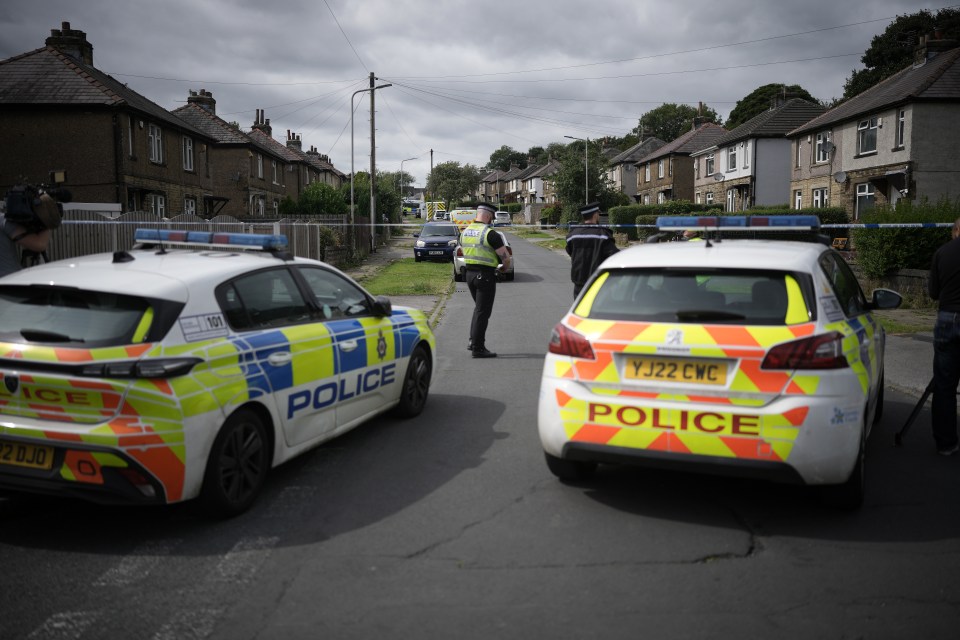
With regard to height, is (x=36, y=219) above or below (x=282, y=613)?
above

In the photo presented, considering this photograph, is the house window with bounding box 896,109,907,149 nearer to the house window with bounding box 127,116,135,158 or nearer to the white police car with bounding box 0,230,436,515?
the house window with bounding box 127,116,135,158

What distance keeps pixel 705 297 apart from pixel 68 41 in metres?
33.3

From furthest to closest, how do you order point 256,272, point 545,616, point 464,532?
1. point 256,272
2. point 464,532
3. point 545,616

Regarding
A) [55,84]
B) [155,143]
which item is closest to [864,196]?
[155,143]

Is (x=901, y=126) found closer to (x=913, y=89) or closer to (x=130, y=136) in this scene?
(x=913, y=89)

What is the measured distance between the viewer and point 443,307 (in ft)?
53.8

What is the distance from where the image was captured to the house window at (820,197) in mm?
39297

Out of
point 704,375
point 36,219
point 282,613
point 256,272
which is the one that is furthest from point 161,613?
point 36,219

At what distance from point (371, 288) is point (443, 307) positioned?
4014 millimetres

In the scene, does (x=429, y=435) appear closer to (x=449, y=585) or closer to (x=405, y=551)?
(x=405, y=551)

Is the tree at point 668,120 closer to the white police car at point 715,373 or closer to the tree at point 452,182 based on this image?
the tree at point 452,182

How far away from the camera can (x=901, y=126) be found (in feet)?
107

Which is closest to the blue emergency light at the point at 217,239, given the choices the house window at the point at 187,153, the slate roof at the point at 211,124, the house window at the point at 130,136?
the house window at the point at 130,136

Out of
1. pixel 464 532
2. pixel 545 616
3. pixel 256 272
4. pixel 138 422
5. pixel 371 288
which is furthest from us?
pixel 371 288
